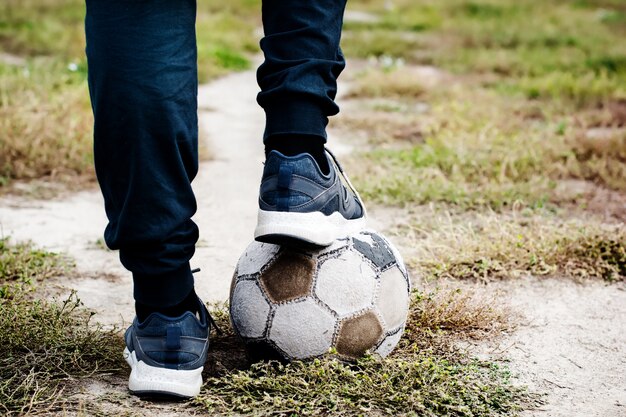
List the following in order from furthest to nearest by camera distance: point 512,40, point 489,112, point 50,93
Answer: point 512,40 < point 489,112 < point 50,93

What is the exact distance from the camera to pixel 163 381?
2029mm

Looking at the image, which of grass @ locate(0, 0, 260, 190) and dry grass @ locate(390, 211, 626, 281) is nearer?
dry grass @ locate(390, 211, 626, 281)

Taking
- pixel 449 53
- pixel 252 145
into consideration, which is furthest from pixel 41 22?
pixel 252 145

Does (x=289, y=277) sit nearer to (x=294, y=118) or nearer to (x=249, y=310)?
(x=249, y=310)

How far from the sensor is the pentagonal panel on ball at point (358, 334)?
2.25m

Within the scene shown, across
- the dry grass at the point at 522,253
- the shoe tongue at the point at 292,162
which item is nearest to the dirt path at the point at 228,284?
the dry grass at the point at 522,253

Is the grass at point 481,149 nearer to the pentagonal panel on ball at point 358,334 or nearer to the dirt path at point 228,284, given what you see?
the dirt path at point 228,284

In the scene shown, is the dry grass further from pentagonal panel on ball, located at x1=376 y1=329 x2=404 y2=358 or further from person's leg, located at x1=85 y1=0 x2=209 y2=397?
person's leg, located at x1=85 y1=0 x2=209 y2=397

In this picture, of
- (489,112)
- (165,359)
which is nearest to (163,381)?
(165,359)

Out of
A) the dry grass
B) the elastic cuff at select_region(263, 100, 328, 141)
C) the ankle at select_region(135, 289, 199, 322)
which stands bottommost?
the dry grass

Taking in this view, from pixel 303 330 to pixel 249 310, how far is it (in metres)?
0.18

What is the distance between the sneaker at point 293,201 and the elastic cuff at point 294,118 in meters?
0.07

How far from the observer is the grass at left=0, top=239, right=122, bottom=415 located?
80.3 inches

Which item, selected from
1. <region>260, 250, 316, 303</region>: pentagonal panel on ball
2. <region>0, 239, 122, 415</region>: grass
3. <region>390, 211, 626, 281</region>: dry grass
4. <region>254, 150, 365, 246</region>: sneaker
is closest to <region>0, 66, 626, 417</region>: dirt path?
<region>390, 211, 626, 281</region>: dry grass
